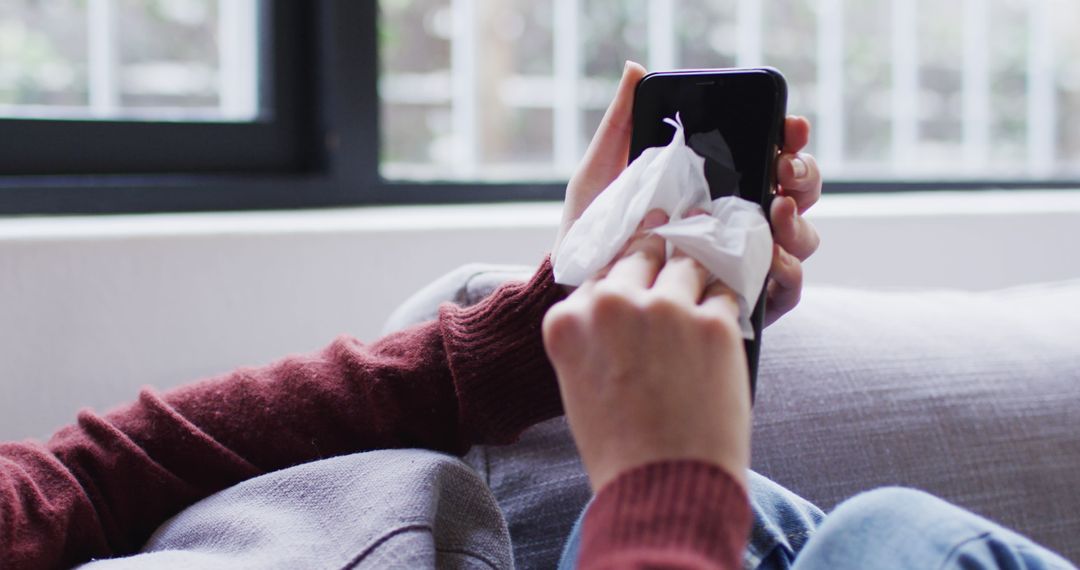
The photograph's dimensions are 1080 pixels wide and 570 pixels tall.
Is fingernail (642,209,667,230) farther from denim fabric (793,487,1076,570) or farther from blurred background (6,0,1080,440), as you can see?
blurred background (6,0,1080,440)

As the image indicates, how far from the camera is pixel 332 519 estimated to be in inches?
24.3

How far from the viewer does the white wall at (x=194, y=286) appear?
1021 mm

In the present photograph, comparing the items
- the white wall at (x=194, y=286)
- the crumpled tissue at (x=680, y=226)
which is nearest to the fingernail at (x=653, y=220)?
the crumpled tissue at (x=680, y=226)

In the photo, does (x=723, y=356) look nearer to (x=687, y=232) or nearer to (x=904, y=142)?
(x=687, y=232)

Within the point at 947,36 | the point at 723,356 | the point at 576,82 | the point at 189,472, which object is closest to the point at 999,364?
the point at 723,356

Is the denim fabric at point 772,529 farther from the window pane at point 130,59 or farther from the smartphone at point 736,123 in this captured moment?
the window pane at point 130,59

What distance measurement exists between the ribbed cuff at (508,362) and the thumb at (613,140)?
0.27 feet

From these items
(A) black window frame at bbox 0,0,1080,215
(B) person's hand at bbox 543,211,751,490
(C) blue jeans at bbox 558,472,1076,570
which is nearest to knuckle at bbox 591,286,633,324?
(B) person's hand at bbox 543,211,751,490

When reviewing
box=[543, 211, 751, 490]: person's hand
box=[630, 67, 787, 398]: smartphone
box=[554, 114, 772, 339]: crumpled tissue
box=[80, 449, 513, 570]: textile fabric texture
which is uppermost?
box=[630, 67, 787, 398]: smartphone

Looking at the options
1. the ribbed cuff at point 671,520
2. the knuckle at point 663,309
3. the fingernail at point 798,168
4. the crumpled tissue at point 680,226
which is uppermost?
the fingernail at point 798,168

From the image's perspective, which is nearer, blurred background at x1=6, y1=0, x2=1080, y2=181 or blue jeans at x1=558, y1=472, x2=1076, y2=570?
blue jeans at x1=558, y1=472, x2=1076, y2=570

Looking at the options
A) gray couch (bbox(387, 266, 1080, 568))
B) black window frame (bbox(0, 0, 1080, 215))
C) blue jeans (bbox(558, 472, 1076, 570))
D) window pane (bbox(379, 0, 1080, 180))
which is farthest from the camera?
window pane (bbox(379, 0, 1080, 180))

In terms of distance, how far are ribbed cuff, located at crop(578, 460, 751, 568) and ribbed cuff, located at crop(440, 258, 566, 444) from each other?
0.27 meters

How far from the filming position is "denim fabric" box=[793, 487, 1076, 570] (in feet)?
1.73
